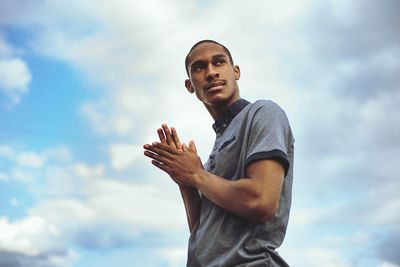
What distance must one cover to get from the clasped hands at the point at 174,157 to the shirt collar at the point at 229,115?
450 millimetres

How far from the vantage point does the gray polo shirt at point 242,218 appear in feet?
10.3

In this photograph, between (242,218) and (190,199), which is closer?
(242,218)

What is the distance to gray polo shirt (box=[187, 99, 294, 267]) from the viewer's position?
315cm

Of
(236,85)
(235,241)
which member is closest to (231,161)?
(235,241)

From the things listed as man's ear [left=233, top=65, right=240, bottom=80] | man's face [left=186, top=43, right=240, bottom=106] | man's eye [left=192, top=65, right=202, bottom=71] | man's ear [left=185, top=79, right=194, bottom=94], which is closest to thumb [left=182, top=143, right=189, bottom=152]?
man's face [left=186, top=43, right=240, bottom=106]

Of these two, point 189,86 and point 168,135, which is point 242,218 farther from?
point 189,86

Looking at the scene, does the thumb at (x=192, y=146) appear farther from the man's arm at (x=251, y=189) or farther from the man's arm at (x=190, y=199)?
the man's arm at (x=251, y=189)

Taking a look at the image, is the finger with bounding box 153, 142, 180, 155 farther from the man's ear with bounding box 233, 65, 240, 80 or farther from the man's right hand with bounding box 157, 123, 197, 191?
the man's ear with bounding box 233, 65, 240, 80

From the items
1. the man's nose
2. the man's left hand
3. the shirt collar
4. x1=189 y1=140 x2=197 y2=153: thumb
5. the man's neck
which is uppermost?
the man's nose

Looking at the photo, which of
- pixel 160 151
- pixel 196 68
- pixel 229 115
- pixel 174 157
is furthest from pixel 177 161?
pixel 196 68

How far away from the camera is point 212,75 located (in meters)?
4.05

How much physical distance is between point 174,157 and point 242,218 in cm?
66

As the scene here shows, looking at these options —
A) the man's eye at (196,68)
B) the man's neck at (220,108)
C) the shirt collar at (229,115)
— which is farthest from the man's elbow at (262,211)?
the man's eye at (196,68)

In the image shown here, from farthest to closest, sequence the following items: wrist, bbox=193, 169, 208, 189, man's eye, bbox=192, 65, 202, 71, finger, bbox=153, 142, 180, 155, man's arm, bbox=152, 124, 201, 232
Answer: man's eye, bbox=192, 65, 202, 71 < man's arm, bbox=152, 124, 201, 232 < finger, bbox=153, 142, 180, 155 < wrist, bbox=193, 169, 208, 189
